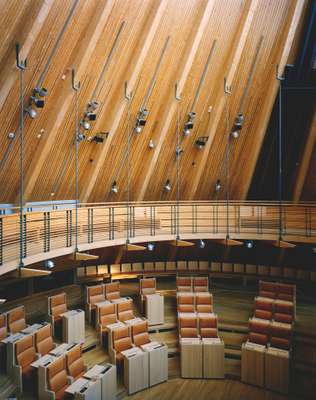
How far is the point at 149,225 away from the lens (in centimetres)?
1152

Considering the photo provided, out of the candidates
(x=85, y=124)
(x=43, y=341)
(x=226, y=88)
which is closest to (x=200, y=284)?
(x=43, y=341)

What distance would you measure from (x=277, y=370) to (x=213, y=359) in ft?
4.77

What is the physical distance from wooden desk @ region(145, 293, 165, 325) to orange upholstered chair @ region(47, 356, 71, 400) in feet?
10.8

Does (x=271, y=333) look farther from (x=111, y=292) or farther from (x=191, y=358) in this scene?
(x=111, y=292)

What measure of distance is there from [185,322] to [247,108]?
21.3ft

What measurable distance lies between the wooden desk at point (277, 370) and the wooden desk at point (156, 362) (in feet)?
7.54

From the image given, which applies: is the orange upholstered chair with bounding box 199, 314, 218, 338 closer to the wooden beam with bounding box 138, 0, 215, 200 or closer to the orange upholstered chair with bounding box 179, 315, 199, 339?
the orange upholstered chair with bounding box 179, 315, 199, 339

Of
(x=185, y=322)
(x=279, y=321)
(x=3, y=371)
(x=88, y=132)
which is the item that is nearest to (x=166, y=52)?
(x=88, y=132)

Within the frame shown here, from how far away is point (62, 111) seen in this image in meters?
8.01

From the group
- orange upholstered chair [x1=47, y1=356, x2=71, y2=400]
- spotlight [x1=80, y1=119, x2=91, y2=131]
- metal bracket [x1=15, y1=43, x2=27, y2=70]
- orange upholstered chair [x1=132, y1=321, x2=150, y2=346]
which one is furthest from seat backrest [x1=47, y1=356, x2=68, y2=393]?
metal bracket [x1=15, y1=43, x2=27, y2=70]

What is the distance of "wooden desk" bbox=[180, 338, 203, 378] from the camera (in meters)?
8.91

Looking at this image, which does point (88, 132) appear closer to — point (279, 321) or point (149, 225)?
point (149, 225)

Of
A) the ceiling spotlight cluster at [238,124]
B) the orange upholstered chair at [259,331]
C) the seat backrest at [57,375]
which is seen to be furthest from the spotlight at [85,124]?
the orange upholstered chair at [259,331]

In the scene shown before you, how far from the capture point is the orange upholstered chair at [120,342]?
28.1 ft
